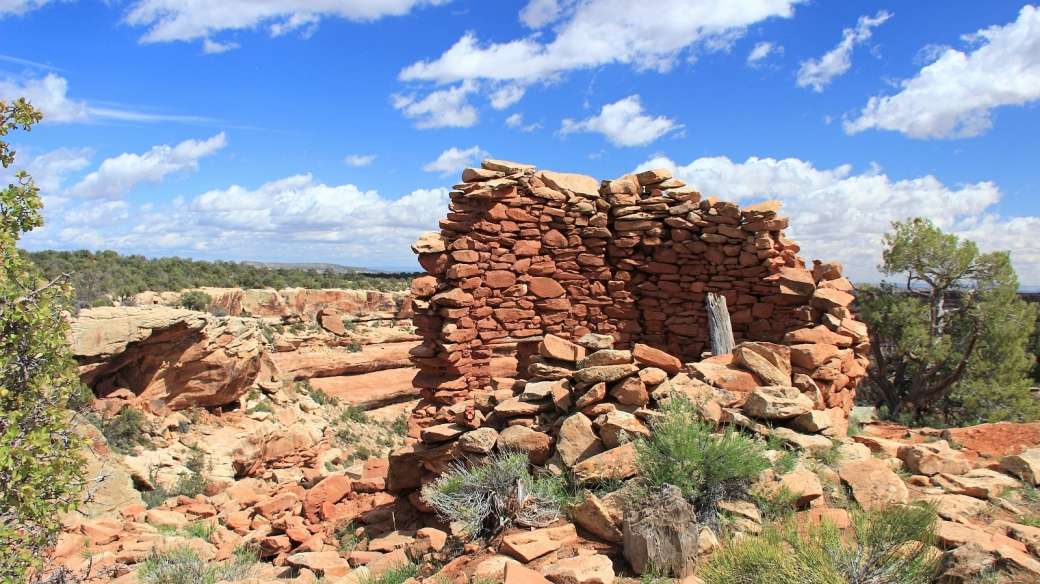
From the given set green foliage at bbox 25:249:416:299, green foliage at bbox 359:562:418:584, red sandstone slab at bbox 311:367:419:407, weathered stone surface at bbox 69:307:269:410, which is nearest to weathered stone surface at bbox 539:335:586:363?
green foliage at bbox 359:562:418:584

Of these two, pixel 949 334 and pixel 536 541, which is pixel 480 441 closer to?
pixel 536 541

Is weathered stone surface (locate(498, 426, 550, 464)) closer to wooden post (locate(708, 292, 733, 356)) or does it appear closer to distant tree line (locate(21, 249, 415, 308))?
wooden post (locate(708, 292, 733, 356))

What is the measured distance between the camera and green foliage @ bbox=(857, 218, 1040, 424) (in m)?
16.1

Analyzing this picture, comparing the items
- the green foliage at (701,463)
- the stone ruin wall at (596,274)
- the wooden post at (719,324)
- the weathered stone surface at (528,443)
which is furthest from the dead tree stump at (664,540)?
the stone ruin wall at (596,274)

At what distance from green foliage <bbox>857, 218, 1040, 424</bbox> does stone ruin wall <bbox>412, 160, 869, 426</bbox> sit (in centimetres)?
961

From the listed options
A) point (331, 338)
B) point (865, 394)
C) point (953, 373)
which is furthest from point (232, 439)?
point (953, 373)

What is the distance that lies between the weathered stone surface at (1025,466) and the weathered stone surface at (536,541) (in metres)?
3.58

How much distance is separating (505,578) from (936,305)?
17813mm

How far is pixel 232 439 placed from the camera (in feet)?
55.1

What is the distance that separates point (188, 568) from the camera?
557cm

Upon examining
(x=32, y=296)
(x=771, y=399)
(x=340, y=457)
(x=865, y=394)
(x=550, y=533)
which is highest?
(x=32, y=296)

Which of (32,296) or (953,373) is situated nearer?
(32,296)

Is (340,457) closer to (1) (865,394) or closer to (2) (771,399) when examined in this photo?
(2) (771,399)

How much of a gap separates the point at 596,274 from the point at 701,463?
5439 millimetres
